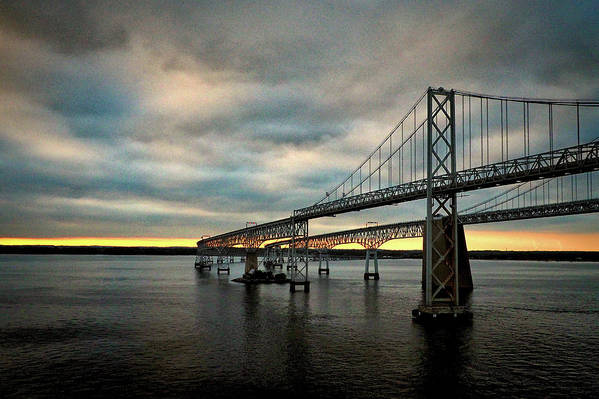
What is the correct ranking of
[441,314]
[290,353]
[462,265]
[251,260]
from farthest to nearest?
[251,260] < [462,265] < [441,314] < [290,353]

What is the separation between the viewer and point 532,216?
122 meters

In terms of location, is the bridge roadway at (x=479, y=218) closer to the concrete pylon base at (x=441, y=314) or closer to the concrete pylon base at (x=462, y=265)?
the concrete pylon base at (x=462, y=265)

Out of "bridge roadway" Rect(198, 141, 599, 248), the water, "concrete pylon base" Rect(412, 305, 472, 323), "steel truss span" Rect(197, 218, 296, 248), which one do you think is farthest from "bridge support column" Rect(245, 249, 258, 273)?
"concrete pylon base" Rect(412, 305, 472, 323)

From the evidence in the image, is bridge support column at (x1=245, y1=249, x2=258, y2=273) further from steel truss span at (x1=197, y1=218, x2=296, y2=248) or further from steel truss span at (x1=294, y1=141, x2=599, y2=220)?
steel truss span at (x1=294, y1=141, x2=599, y2=220)

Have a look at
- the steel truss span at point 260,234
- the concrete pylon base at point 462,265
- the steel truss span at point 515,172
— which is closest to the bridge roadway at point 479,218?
the concrete pylon base at point 462,265

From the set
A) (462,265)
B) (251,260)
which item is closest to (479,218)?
(462,265)

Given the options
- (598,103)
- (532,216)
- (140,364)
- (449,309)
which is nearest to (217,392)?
(140,364)

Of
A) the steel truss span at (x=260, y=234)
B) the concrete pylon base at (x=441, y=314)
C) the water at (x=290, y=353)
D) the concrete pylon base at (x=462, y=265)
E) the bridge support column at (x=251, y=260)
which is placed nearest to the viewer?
the water at (x=290, y=353)

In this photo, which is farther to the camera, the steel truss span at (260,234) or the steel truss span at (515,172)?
the steel truss span at (260,234)

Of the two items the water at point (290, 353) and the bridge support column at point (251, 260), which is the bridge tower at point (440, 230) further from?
the bridge support column at point (251, 260)

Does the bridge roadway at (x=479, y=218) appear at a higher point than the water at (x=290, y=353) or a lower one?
higher

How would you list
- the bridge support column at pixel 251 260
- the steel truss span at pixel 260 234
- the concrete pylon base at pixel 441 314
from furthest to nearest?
the bridge support column at pixel 251 260
the steel truss span at pixel 260 234
the concrete pylon base at pixel 441 314

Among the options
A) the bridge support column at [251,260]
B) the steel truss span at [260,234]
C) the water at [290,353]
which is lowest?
the water at [290,353]

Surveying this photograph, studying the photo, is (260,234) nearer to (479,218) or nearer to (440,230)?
(479,218)
